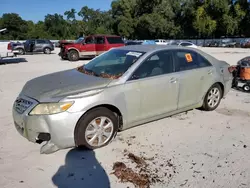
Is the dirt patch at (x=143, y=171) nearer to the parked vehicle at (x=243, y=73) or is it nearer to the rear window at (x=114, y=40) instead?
the parked vehicle at (x=243, y=73)

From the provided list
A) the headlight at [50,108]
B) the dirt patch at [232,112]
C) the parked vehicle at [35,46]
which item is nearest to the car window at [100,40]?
the parked vehicle at [35,46]

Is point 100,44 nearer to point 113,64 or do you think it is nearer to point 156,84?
point 113,64

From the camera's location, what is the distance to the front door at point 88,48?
1861 centimetres

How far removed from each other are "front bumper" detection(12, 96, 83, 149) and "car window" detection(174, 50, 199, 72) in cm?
214

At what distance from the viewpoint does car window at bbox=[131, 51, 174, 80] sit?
13.7 ft

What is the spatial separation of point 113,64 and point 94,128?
1.32 metres

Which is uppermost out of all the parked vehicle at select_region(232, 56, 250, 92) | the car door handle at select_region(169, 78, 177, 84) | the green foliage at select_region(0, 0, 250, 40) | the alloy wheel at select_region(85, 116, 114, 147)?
the green foliage at select_region(0, 0, 250, 40)

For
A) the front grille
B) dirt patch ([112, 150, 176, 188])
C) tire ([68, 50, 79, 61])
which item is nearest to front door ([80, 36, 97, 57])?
tire ([68, 50, 79, 61])

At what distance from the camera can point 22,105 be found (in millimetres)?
3672

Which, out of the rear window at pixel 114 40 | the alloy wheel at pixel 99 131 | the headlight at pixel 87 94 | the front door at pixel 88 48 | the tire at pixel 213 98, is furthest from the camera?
the rear window at pixel 114 40

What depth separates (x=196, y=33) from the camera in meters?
62.0

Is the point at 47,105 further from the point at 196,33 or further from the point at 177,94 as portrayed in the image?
the point at 196,33

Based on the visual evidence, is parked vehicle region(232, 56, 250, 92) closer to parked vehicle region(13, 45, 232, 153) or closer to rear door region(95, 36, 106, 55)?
parked vehicle region(13, 45, 232, 153)

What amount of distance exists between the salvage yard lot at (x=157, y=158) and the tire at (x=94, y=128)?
12 cm
